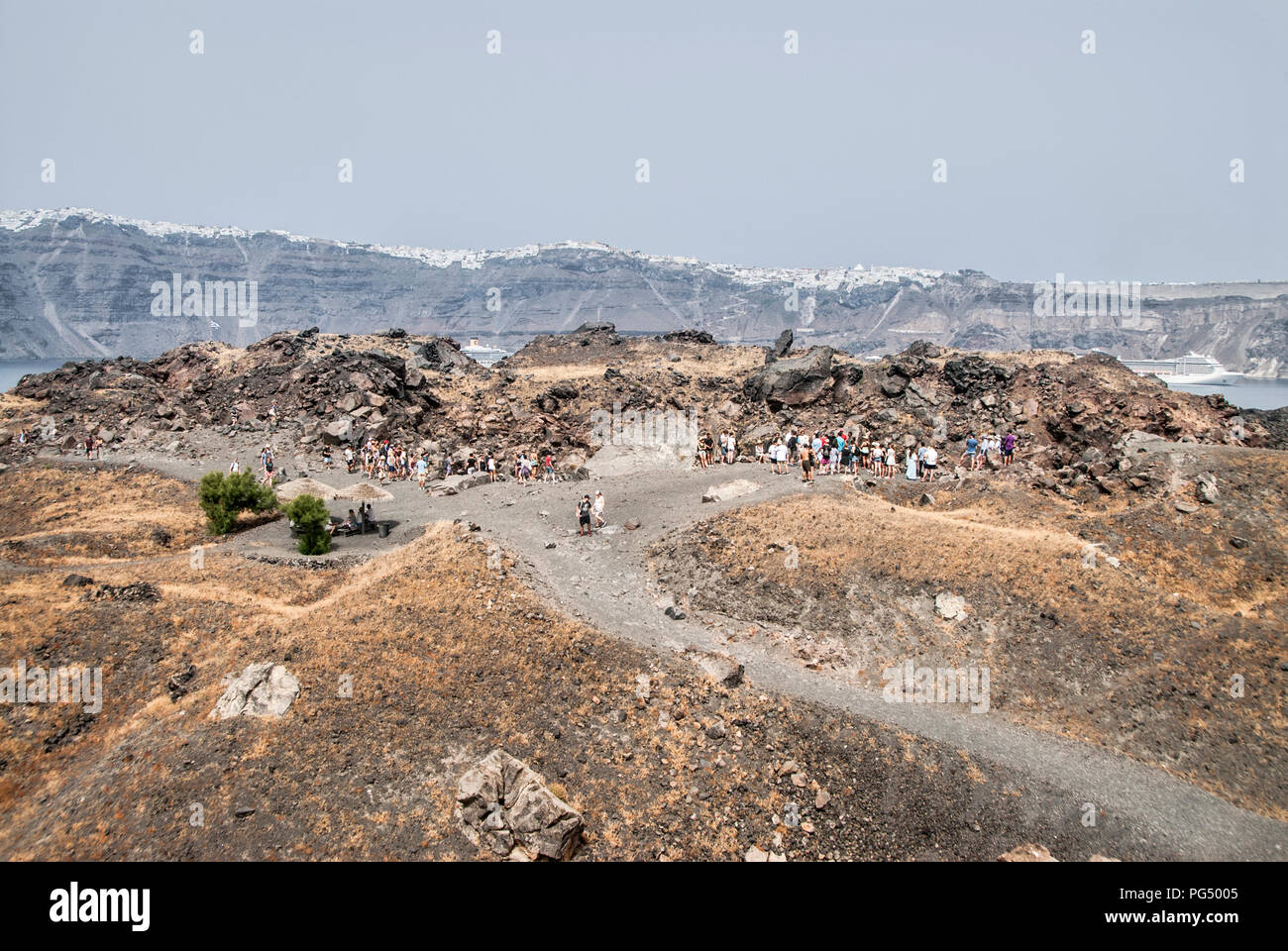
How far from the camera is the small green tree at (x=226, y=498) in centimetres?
2897

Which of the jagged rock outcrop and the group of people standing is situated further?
the group of people standing

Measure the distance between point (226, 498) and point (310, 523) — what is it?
20.3ft

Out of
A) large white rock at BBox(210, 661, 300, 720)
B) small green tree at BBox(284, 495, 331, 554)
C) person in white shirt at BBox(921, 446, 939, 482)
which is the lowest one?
large white rock at BBox(210, 661, 300, 720)

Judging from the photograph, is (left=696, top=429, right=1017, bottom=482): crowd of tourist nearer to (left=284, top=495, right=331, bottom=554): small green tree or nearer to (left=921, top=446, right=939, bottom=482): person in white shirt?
(left=921, top=446, right=939, bottom=482): person in white shirt

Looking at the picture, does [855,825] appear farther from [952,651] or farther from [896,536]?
[896,536]

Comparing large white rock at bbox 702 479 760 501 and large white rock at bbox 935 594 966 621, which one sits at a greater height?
large white rock at bbox 702 479 760 501

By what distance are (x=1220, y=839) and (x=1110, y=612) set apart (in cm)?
716

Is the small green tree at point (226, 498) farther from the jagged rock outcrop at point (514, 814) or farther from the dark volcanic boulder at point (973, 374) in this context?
the dark volcanic boulder at point (973, 374)

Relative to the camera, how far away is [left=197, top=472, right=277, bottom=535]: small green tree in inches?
1141

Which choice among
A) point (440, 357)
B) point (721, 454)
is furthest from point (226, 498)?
point (440, 357)

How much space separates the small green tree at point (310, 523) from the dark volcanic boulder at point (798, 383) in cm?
3078

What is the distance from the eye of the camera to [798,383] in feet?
155

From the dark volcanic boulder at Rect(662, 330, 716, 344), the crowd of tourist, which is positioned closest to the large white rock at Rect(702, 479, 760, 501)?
the crowd of tourist

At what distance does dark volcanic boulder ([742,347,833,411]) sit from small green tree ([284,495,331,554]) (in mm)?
30781
